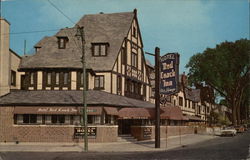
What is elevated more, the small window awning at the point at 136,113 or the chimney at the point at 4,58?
the chimney at the point at 4,58

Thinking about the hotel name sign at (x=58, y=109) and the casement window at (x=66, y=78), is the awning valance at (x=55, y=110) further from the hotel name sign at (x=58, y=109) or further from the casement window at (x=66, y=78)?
the casement window at (x=66, y=78)

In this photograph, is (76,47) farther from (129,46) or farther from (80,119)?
(80,119)

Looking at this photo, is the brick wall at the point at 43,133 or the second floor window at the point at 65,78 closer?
the brick wall at the point at 43,133

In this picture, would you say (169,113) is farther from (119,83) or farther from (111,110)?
(119,83)

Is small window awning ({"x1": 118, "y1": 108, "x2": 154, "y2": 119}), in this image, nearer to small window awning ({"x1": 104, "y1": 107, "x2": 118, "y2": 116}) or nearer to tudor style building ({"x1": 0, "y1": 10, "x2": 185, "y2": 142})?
tudor style building ({"x1": 0, "y1": 10, "x2": 185, "y2": 142})

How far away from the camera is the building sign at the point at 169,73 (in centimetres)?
2695

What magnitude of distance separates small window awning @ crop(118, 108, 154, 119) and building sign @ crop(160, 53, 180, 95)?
13.4 ft

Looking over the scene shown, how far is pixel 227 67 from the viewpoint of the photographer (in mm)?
58125

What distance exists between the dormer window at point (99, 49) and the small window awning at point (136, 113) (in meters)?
8.26

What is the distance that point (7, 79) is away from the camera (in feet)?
114

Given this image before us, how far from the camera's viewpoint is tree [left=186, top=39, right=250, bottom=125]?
58.0 metres

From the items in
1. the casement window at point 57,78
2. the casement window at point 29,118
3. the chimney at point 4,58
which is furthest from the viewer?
the casement window at point 57,78

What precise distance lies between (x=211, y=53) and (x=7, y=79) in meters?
36.3

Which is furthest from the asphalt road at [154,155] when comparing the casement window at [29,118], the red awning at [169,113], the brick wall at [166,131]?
the casement window at [29,118]
